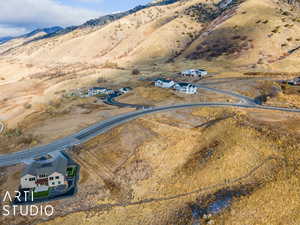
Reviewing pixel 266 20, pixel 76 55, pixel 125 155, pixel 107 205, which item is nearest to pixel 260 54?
pixel 266 20

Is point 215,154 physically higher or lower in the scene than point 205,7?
lower

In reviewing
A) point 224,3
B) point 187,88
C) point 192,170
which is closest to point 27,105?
point 187,88

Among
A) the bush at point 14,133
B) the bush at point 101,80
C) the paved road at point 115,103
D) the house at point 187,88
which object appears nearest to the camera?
the bush at point 14,133

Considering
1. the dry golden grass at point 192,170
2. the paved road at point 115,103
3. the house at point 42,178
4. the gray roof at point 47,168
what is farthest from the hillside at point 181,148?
the gray roof at point 47,168

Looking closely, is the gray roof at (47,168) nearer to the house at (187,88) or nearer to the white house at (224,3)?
the house at (187,88)

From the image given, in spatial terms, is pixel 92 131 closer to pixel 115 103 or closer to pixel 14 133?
pixel 115 103

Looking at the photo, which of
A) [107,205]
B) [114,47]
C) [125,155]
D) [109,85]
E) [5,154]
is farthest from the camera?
[114,47]

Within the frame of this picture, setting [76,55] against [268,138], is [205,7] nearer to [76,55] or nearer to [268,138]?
[76,55]
